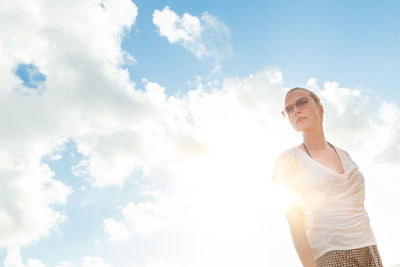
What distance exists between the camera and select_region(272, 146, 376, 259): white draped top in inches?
113

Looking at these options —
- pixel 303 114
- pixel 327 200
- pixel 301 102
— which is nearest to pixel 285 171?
pixel 327 200

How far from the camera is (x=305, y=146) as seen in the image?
11.8 feet

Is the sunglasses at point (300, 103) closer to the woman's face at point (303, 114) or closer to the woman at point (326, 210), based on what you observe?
the woman's face at point (303, 114)

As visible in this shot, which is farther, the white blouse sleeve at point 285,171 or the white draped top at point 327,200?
the white blouse sleeve at point 285,171

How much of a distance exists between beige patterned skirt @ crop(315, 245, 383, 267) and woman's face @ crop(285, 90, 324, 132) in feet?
4.38

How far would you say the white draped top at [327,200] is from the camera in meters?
2.88

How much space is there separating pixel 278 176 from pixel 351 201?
0.69 meters

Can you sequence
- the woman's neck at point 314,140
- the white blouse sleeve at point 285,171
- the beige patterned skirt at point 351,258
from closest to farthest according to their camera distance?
the beige patterned skirt at point 351,258, the white blouse sleeve at point 285,171, the woman's neck at point 314,140

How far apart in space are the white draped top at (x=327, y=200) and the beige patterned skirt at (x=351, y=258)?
42 mm

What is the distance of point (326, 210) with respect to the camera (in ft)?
9.74

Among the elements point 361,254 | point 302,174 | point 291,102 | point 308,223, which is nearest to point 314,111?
point 291,102

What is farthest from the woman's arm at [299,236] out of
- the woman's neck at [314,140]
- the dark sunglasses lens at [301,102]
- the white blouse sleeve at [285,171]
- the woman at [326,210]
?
the dark sunglasses lens at [301,102]

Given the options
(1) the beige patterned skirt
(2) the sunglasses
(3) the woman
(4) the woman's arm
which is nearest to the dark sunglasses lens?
(2) the sunglasses

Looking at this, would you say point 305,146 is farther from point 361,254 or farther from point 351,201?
point 361,254
